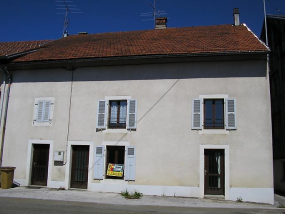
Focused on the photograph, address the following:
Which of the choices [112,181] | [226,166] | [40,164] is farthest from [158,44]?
[40,164]

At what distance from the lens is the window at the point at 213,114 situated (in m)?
11.2

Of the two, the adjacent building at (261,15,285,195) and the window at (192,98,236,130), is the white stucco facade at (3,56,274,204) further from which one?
the adjacent building at (261,15,285,195)

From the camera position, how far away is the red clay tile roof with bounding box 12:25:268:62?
39.0 feet

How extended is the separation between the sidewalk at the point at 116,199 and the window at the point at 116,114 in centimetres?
280

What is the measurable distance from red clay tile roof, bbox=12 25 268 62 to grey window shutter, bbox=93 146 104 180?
4040 mm

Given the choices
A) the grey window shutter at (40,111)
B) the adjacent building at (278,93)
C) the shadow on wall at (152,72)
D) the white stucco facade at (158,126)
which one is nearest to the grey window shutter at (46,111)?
the grey window shutter at (40,111)

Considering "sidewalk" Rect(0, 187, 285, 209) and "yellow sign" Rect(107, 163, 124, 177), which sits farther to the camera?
"yellow sign" Rect(107, 163, 124, 177)

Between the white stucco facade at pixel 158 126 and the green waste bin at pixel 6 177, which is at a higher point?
the white stucco facade at pixel 158 126

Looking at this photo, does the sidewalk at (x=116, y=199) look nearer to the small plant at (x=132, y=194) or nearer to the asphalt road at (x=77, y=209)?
the small plant at (x=132, y=194)

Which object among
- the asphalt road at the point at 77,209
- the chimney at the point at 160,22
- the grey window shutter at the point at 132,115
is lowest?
the asphalt road at the point at 77,209

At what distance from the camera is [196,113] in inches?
444

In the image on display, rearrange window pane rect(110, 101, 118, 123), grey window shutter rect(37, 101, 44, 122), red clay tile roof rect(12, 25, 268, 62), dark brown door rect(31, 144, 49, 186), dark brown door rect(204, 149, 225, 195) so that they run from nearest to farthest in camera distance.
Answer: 1. dark brown door rect(204, 149, 225, 195)
2. red clay tile roof rect(12, 25, 268, 62)
3. window pane rect(110, 101, 118, 123)
4. dark brown door rect(31, 144, 49, 186)
5. grey window shutter rect(37, 101, 44, 122)

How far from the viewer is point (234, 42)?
40.4ft

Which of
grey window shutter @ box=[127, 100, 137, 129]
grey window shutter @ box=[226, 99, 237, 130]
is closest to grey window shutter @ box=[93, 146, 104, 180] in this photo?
grey window shutter @ box=[127, 100, 137, 129]
